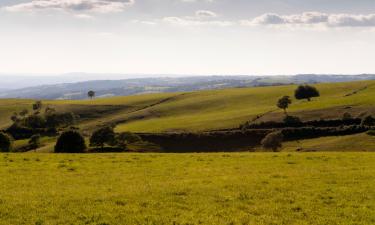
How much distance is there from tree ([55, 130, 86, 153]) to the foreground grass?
130ft

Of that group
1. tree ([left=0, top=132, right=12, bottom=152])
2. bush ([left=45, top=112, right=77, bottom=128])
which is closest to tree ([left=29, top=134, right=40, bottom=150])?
tree ([left=0, top=132, right=12, bottom=152])

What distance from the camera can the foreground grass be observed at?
19844mm

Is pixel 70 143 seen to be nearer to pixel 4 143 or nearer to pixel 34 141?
pixel 4 143

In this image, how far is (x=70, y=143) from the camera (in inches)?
3105

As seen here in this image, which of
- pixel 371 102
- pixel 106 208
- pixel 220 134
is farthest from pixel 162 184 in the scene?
pixel 371 102

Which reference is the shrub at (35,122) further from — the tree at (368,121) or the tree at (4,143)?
the tree at (368,121)

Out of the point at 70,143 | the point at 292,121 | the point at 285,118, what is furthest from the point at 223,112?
the point at 70,143

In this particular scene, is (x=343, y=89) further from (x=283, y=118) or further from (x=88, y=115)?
(x=88, y=115)

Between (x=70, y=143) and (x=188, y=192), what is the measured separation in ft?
190

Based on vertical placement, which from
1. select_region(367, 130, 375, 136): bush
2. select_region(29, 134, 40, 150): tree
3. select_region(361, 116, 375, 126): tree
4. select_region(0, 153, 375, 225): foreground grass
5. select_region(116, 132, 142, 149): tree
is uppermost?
select_region(0, 153, 375, 225): foreground grass

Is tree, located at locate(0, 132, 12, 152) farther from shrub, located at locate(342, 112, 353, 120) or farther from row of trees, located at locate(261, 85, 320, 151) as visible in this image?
shrub, located at locate(342, 112, 353, 120)

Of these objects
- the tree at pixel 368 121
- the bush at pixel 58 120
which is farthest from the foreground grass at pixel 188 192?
the bush at pixel 58 120

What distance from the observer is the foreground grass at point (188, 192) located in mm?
19844

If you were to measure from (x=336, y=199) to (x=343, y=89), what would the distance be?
7255 inches
